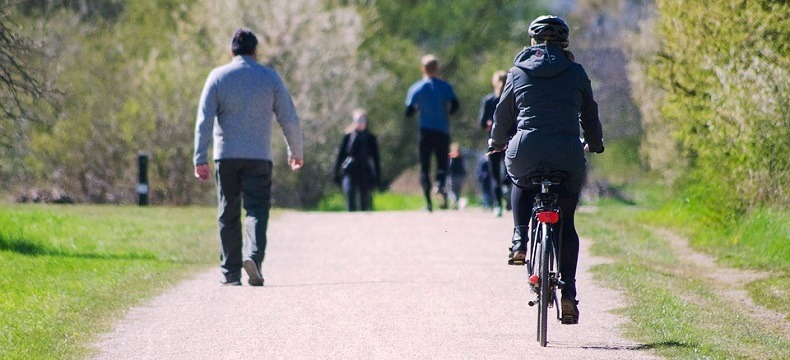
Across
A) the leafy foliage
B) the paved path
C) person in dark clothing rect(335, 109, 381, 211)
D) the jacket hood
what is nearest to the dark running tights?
the paved path

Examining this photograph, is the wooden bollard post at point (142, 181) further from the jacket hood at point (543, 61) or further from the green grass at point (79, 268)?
the jacket hood at point (543, 61)

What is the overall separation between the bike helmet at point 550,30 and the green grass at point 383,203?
25780 mm

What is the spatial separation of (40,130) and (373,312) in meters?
20.8

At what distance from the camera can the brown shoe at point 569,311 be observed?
28.3ft

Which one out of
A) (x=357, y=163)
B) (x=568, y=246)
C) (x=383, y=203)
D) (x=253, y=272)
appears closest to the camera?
(x=568, y=246)

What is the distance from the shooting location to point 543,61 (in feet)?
27.9

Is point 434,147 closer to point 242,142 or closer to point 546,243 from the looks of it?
point 242,142

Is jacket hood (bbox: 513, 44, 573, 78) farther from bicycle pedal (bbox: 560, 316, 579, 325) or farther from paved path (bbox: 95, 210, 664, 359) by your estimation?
paved path (bbox: 95, 210, 664, 359)

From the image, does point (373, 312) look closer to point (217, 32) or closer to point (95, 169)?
point (95, 169)

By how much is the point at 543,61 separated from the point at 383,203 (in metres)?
29.5

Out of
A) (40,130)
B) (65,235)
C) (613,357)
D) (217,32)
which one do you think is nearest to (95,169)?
(40,130)

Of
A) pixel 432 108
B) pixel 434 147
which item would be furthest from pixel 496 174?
pixel 432 108

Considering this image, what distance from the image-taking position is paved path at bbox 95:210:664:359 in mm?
8422

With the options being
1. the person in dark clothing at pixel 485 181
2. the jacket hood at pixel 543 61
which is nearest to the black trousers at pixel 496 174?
the person in dark clothing at pixel 485 181
